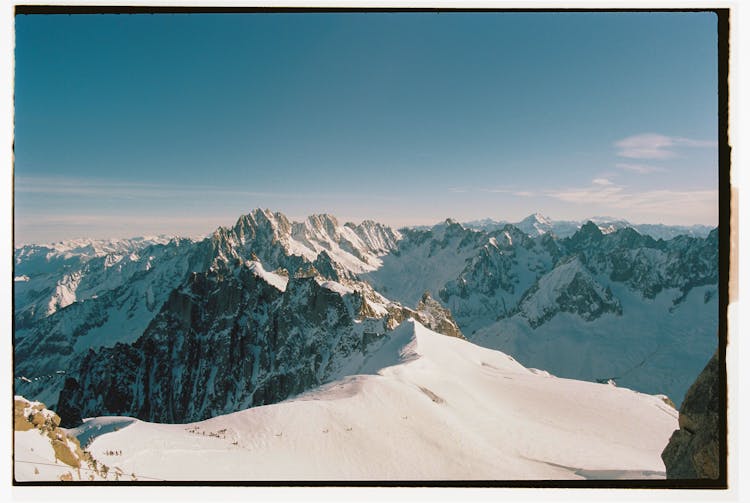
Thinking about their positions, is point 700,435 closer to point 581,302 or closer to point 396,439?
point 396,439

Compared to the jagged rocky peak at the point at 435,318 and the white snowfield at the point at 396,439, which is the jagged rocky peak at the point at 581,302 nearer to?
the jagged rocky peak at the point at 435,318

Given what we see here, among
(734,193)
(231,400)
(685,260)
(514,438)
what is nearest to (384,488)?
(514,438)

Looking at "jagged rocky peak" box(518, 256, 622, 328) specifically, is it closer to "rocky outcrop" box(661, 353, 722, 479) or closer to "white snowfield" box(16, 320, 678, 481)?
"white snowfield" box(16, 320, 678, 481)

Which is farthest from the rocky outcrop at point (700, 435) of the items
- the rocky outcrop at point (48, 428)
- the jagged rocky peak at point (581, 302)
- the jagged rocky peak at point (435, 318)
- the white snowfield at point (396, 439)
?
the jagged rocky peak at point (581, 302)

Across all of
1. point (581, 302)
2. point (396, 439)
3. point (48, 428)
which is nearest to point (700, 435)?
point (396, 439)
